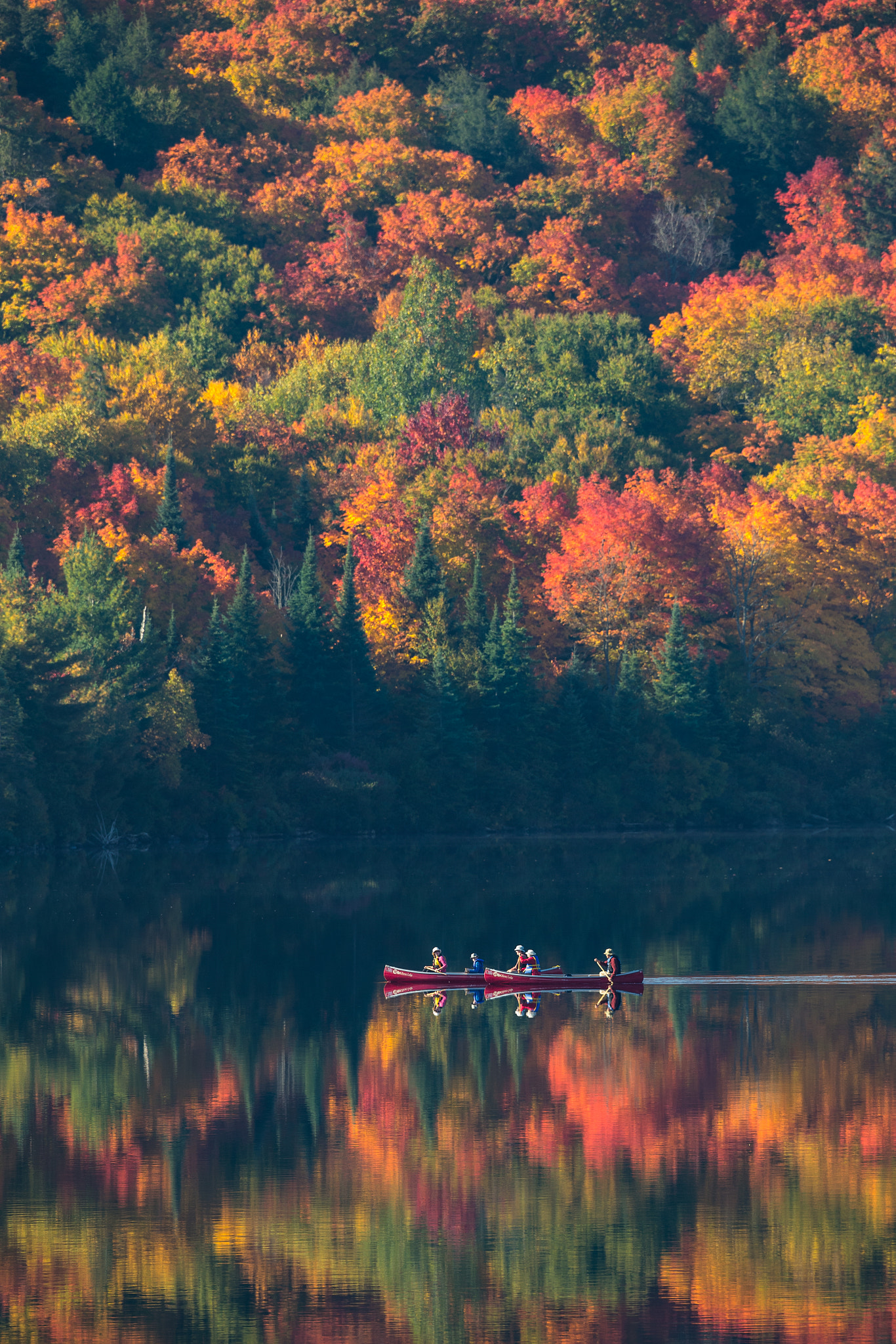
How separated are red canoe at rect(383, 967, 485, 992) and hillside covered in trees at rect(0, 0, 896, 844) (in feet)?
86.6

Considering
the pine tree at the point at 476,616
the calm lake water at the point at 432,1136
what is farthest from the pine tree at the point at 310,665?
the calm lake water at the point at 432,1136

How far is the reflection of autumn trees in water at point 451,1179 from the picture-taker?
19.0m

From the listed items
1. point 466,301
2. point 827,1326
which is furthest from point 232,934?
point 466,301

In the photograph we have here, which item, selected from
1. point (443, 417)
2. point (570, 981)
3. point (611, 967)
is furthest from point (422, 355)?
point (570, 981)

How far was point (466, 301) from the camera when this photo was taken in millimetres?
105812

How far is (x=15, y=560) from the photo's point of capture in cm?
6831

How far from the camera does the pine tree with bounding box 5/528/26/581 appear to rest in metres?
66.4

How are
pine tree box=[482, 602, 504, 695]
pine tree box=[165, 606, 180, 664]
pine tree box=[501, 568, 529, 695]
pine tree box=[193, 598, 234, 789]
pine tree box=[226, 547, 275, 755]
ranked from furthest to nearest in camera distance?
1. pine tree box=[501, 568, 529, 695]
2. pine tree box=[482, 602, 504, 695]
3. pine tree box=[226, 547, 275, 755]
4. pine tree box=[165, 606, 180, 664]
5. pine tree box=[193, 598, 234, 789]

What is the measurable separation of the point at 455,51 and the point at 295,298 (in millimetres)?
41132

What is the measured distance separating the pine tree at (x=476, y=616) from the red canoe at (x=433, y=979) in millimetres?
40801

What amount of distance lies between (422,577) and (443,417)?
561 inches

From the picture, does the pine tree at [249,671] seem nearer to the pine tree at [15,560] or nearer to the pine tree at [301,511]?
the pine tree at [15,560]

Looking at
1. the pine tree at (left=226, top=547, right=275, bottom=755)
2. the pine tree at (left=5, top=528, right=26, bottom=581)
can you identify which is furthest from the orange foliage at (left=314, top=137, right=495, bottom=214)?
the pine tree at (left=226, top=547, right=275, bottom=755)

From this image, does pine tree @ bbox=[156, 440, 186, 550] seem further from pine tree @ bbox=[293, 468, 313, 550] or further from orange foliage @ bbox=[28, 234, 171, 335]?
orange foliage @ bbox=[28, 234, 171, 335]
